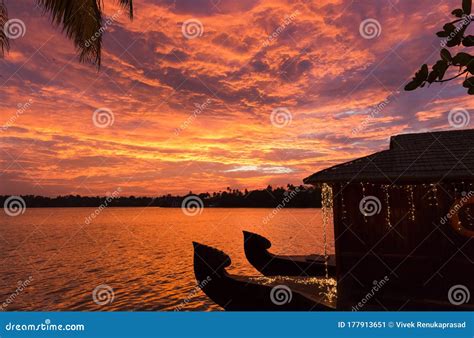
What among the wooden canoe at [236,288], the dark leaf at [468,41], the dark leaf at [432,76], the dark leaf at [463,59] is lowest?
the wooden canoe at [236,288]

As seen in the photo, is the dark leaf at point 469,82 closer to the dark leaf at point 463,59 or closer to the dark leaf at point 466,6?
the dark leaf at point 463,59

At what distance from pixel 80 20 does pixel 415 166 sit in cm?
902

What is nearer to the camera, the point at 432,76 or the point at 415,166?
the point at 432,76

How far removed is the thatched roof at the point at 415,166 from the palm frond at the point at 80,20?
21.9ft

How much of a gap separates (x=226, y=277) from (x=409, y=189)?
598cm

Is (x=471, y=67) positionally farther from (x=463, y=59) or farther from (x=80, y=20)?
(x=80, y=20)

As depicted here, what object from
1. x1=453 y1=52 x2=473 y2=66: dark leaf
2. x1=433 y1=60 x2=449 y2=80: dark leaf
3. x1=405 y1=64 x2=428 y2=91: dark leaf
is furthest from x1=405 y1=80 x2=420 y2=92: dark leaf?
x1=453 y1=52 x2=473 y2=66: dark leaf

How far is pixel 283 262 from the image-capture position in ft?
50.7

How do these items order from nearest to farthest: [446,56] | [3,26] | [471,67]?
[471,67], [446,56], [3,26]

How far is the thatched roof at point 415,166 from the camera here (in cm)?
884

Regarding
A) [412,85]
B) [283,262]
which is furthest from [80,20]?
[283,262]

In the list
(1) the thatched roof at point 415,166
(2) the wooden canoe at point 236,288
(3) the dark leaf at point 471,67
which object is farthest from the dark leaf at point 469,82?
(2) the wooden canoe at point 236,288
